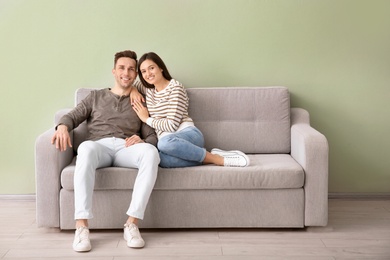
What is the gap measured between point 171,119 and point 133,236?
2.62 ft

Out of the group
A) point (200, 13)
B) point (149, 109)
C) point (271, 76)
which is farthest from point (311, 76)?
point (149, 109)

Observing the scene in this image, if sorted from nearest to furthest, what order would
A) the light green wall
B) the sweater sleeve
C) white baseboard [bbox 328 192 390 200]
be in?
the sweater sleeve, the light green wall, white baseboard [bbox 328 192 390 200]

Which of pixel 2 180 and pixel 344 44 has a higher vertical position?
pixel 344 44

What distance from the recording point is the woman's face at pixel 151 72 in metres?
3.57

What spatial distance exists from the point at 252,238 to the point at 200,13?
64.8 inches

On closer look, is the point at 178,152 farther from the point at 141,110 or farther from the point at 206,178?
the point at 141,110

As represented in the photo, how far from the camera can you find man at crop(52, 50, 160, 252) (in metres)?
3.12

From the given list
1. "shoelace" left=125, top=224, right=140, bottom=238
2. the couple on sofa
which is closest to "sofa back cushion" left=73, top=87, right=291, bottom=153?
the couple on sofa

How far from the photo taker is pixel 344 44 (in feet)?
13.2

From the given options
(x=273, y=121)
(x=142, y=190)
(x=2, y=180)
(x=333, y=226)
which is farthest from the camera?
(x=2, y=180)

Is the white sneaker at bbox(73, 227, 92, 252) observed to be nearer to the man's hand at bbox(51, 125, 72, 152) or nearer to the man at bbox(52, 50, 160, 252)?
the man at bbox(52, 50, 160, 252)

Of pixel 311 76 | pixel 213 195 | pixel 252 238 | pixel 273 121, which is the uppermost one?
pixel 311 76

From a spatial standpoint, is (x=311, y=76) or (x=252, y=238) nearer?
(x=252, y=238)

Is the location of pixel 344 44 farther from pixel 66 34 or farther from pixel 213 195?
pixel 66 34
